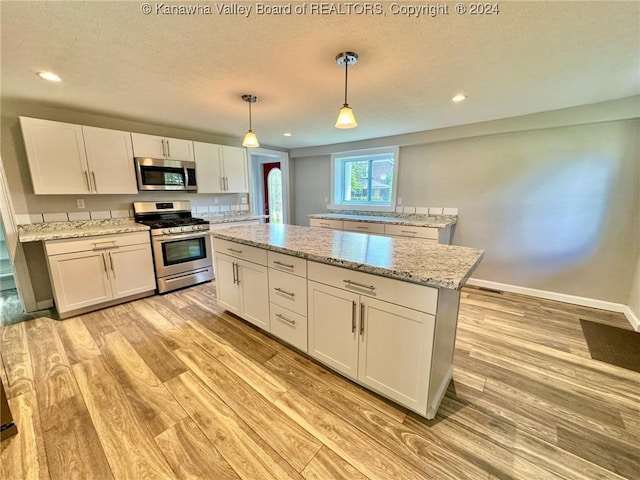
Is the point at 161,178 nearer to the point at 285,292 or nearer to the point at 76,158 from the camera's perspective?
the point at 76,158

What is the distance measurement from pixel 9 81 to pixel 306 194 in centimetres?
422

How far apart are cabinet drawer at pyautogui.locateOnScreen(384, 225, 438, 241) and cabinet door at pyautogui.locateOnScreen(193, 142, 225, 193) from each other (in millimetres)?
2766

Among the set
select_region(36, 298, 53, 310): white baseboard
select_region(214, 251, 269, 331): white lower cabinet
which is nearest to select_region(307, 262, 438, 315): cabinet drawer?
select_region(214, 251, 269, 331): white lower cabinet

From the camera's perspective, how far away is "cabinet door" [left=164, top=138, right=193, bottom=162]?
3452mm

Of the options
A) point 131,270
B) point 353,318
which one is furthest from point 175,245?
point 353,318

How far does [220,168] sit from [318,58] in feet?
9.27

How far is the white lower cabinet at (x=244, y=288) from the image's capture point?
2256 millimetres

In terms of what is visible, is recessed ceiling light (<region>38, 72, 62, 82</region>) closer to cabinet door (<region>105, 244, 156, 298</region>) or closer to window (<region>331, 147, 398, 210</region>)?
cabinet door (<region>105, 244, 156, 298</region>)

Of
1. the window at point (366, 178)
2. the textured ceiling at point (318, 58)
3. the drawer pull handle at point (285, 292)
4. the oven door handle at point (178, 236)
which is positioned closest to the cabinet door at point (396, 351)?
the drawer pull handle at point (285, 292)

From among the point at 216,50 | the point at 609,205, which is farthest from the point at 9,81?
the point at 609,205

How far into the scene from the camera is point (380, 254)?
169cm

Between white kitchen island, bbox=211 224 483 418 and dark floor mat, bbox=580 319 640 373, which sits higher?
white kitchen island, bbox=211 224 483 418

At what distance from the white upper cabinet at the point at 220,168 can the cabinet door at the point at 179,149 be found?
0.09 meters

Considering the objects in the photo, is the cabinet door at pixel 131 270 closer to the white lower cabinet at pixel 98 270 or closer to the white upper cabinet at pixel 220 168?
the white lower cabinet at pixel 98 270
